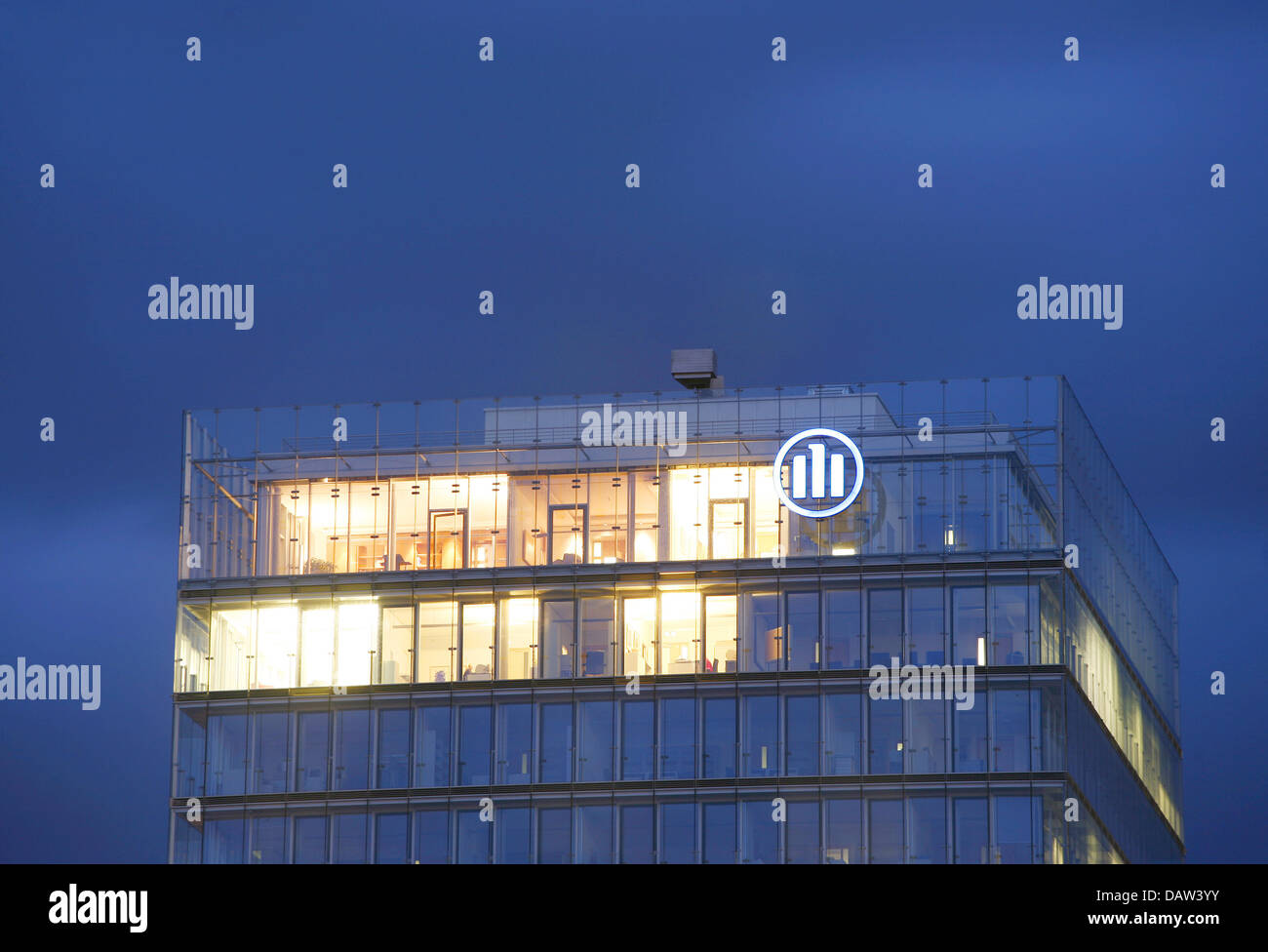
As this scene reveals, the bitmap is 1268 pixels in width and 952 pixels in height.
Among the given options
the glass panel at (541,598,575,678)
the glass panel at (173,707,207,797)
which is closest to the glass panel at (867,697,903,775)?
the glass panel at (541,598,575,678)

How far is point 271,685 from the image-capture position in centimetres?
7719

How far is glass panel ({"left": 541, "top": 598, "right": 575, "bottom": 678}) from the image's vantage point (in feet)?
247

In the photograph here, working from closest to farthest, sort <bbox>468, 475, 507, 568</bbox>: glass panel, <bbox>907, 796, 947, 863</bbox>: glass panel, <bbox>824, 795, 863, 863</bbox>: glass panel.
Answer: <bbox>907, 796, 947, 863</bbox>: glass panel
<bbox>824, 795, 863, 863</bbox>: glass panel
<bbox>468, 475, 507, 568</bbox>: glass panel

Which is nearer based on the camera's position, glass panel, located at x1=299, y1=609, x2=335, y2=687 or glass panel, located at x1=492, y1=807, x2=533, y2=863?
glass panel, located at x1=492, y1=807, x2=533, y2=863

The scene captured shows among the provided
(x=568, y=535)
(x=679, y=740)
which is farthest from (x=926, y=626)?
(x=568, y=535)

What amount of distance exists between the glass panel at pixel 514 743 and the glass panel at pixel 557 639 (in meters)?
1.62

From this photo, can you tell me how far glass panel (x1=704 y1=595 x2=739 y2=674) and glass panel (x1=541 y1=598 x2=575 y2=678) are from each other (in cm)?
456

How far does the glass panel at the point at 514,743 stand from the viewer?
73875 millimetres

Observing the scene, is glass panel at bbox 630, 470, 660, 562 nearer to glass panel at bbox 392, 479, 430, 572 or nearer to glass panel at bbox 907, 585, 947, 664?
glass panel at bbox 392, 479, 430, 572

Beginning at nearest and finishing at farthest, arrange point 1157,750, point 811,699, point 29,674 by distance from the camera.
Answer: point 811,699
point 29,674
point 1157,750

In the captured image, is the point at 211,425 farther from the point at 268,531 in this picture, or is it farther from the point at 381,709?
the point at 381,709
